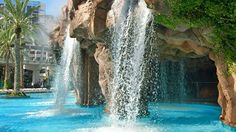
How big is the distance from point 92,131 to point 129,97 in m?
3.89

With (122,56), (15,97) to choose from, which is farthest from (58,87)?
(122,56)

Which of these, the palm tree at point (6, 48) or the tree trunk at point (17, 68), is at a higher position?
the palm tree at point (6, 48)

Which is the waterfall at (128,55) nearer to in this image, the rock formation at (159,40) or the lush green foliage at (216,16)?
the rock formation at (159,40)

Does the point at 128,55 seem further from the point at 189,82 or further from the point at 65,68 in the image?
the point at 189,82

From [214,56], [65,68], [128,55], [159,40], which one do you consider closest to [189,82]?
[65,68]

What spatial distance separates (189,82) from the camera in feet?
93.9

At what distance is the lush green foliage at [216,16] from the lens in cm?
729

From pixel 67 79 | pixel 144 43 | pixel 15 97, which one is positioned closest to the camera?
pixel 144 43

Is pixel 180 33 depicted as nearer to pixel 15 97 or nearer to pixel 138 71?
pixel 138 71

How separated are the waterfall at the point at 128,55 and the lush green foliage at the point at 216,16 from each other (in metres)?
5.81

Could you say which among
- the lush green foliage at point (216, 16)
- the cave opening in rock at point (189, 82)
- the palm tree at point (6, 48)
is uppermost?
the palm tree at point (6, 48)

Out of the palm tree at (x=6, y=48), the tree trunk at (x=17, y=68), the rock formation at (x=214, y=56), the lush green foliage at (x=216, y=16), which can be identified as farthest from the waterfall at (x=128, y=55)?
the palm tree at (x=6, y=48)

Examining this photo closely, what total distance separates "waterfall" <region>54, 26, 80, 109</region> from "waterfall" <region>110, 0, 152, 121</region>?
7059 mm

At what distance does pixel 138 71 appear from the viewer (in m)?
15.7
